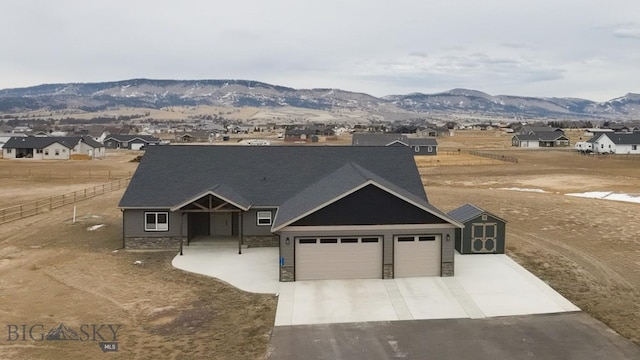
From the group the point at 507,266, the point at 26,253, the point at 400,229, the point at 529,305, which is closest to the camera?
the point at 529,305

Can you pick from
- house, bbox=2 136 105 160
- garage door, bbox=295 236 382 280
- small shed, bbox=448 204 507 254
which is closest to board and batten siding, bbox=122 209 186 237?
garage door, bbox=295 236 382 280

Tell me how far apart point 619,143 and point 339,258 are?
92.6m

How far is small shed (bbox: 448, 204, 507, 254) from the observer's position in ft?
86.4

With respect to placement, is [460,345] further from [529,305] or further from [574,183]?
[574,183]

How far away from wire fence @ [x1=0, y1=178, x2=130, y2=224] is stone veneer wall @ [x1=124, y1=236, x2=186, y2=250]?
45.2 feet

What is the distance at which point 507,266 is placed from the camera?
24.0 metres

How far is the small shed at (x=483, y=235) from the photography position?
1037 inches

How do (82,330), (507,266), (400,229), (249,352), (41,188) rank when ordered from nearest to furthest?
(249,352)
(82,330)
(400,229)
(507,266)
(41,188)

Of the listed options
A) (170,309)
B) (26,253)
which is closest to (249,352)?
(170,309)

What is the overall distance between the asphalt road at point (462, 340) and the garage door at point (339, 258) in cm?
500

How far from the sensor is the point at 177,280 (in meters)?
22.4

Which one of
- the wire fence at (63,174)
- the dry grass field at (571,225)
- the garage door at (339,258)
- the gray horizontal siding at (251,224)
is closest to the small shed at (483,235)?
the dry grass field at (571,225)

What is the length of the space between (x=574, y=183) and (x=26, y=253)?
51323 mm

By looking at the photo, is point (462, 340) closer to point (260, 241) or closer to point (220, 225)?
point (260, 241)
